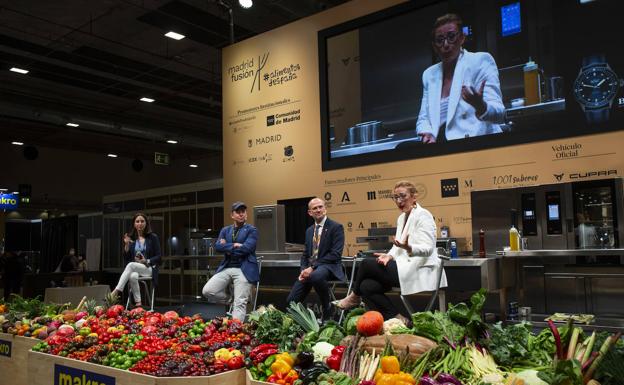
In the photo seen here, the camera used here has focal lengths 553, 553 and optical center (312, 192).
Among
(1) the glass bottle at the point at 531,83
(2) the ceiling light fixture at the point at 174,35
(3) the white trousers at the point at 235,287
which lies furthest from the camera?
(2) the ceiling light fixture at the point at 174,35

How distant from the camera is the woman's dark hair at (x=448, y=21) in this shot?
7328 mm

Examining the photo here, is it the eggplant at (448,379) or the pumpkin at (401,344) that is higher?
the pumpkin at (401,344)

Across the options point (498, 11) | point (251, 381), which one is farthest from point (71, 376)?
point (498, 11)

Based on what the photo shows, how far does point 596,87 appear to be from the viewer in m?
6.15

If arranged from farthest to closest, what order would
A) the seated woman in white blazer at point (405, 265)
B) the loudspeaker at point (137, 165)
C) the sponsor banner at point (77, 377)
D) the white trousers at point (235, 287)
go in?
the loudspeaker at point (137, 165)
the white trousers at point (235, 287)
the seated woman in white blazer at point (405, 265)
the sponsor banner at point (77, 377)

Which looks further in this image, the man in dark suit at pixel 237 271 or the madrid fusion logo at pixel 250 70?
the madrid fusion logo at pixel 250 70

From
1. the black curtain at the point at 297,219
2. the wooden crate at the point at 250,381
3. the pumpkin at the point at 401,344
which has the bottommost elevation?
the wooden crate at the point at 250,381

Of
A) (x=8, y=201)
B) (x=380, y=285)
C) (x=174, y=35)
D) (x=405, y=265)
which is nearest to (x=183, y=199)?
(x=174, y=35)

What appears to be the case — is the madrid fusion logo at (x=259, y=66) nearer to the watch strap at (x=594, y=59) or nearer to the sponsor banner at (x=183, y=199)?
the watch strap at (x=594, y=59)

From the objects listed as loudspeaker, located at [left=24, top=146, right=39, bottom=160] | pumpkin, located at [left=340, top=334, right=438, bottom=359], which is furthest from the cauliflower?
loudspeaker, located at [left=24, top=146, right=39, bottom=160]

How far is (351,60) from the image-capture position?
8.56 meters

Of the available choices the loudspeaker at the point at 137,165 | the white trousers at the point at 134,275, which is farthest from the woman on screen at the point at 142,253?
the loudspeaker at the point at 137,165

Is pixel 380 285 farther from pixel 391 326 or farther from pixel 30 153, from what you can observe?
pixel 30 153

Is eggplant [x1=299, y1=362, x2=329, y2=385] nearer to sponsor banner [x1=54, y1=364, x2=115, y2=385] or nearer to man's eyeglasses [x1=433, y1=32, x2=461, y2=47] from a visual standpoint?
sponsor banner [x1=54, y1=364, x2=115, y2=385]
